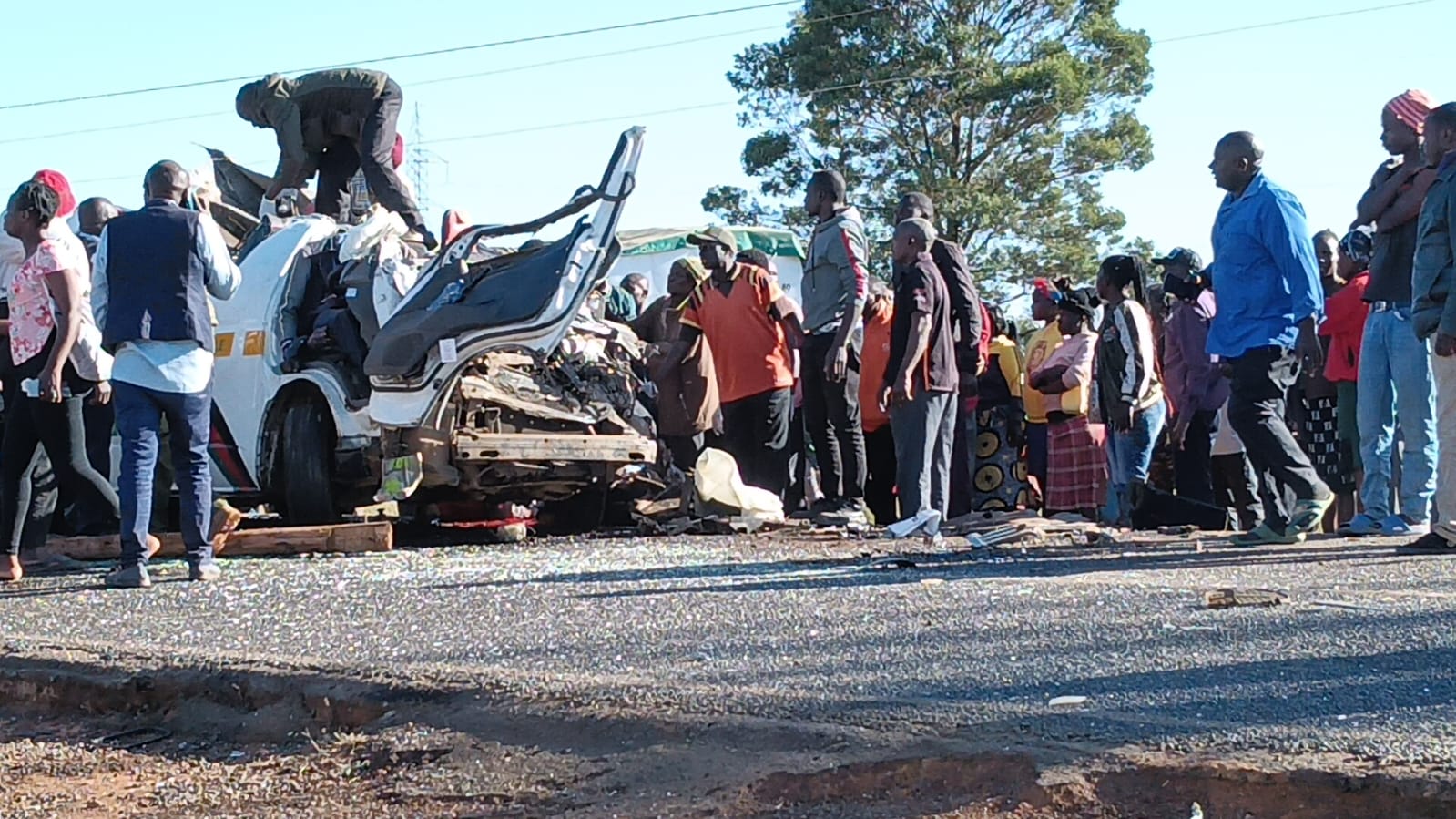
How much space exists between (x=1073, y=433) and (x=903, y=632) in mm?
5576

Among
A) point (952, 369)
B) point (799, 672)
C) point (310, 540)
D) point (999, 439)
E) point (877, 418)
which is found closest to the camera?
point (799, 672)

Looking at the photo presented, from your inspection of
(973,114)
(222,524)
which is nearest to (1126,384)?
(222,524)

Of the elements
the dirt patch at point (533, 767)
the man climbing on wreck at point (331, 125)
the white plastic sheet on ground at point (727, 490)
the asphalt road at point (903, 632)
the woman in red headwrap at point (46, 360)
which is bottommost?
the dirt patch at point (533, 767)

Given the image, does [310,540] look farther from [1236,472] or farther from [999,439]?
[1236,472]

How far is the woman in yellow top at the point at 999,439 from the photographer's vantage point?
11.4m

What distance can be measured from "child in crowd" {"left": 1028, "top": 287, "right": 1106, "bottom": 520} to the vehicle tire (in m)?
4.19

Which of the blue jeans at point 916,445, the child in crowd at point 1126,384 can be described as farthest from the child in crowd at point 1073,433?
the blue jeans at point 916,445

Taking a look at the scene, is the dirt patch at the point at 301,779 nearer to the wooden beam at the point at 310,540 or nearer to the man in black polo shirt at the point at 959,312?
the wooden beam at the point at 310,540

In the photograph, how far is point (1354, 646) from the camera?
464 cm

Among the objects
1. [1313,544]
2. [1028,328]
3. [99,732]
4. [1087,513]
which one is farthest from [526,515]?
[1028,328]

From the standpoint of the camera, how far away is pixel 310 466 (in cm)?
980

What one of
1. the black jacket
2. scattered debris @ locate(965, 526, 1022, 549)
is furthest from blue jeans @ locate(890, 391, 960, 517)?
the black jacket

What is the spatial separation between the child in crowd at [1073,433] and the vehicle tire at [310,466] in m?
4.19

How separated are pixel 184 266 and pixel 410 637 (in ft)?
8.46
